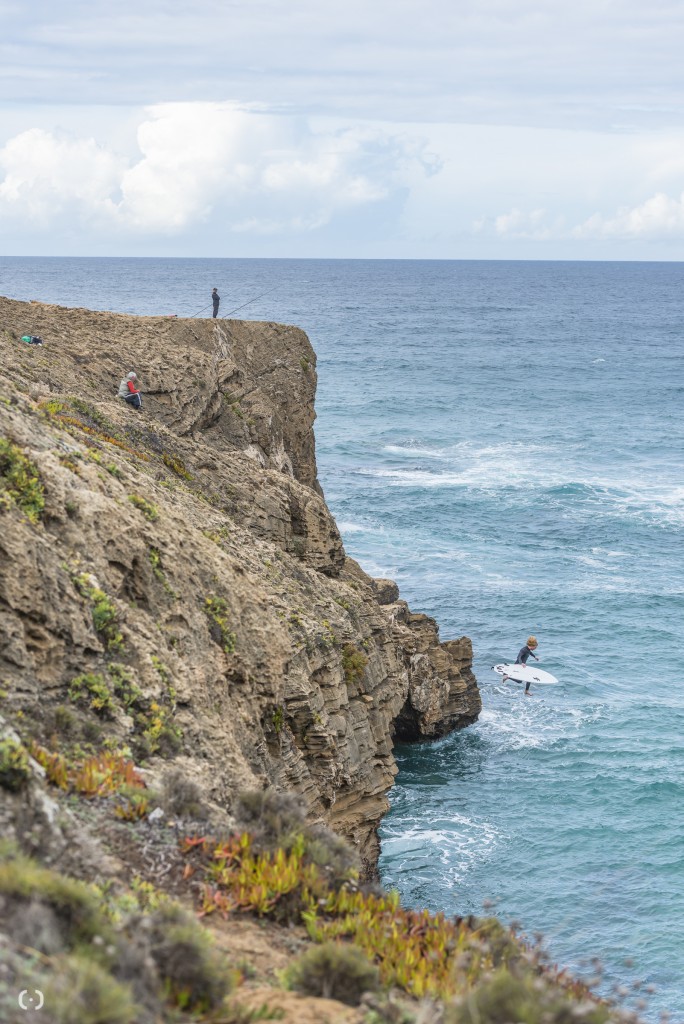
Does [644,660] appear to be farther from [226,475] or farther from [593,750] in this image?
[226,475]

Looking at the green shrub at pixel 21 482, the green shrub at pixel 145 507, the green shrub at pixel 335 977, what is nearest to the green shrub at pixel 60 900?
the green shrub at pixel 335 977

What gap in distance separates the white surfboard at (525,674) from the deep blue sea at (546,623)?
3.18 ft

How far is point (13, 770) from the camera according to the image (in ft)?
29.5

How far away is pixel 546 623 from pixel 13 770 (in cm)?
3460

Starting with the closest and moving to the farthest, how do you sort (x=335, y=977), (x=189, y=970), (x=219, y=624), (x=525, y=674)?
1. (x=189, y=970)
2. (x=335, y=977)
3. (x=219, y=624)
4. (x=525, y=674)

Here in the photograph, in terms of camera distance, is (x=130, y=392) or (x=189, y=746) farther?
(x=130, y=392)

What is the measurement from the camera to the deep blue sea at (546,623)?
24422 mm

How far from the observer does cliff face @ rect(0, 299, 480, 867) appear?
43.0 feet

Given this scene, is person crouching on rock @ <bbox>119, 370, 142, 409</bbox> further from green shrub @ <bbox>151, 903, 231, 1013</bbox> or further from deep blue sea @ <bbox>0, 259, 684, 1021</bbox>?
green shrub @ <bbox>151, 903, 231, 1013</bbox>

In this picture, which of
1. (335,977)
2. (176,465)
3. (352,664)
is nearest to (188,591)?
(352,664)

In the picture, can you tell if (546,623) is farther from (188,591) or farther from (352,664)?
(188,591)

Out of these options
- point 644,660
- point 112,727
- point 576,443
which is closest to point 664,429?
point 576,443

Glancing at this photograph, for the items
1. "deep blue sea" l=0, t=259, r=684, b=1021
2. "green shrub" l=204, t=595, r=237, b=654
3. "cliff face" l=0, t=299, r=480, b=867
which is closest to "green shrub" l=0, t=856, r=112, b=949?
"cliff face" l=0, t=299, r=480, b=867

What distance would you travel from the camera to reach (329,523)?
25500mm
